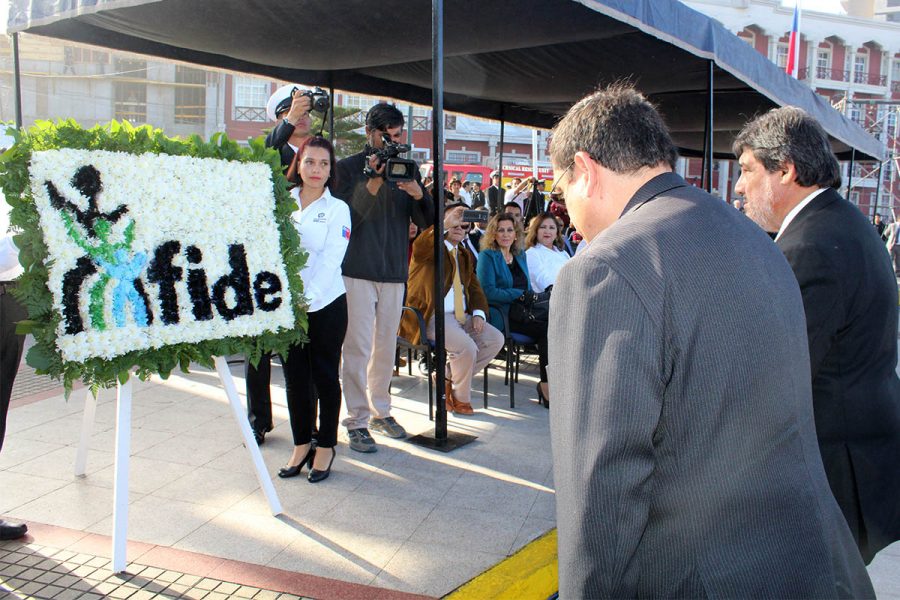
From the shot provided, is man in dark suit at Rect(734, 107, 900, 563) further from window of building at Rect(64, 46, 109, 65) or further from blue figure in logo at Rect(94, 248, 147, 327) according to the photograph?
window of building at Rect(64, 46, 109, 65)

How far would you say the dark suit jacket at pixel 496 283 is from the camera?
6.08 m

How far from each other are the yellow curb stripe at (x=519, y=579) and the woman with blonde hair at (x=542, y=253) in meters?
3.39

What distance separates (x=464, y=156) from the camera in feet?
129

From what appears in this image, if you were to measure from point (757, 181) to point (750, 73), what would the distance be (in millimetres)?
3906

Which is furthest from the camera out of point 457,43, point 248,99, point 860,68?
point 860,68

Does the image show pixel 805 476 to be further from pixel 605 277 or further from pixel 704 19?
pixel 704 19

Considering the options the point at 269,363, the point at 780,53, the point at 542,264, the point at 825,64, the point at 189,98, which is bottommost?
the point at 269,363

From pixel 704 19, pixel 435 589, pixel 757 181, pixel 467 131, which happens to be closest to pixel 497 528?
pixel 435 589

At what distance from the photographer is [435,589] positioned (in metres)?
3.02

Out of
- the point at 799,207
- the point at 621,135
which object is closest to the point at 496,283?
the point at 799,207

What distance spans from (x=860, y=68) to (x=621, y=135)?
53.0 m

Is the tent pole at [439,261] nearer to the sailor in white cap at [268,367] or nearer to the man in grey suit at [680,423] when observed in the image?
the sailor in white cap at [268,367]

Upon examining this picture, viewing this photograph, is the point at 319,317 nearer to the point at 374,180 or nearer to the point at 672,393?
the point at 374,180

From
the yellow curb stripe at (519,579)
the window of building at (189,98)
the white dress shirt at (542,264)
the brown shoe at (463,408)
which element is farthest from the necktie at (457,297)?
the window of building at (189,98)
